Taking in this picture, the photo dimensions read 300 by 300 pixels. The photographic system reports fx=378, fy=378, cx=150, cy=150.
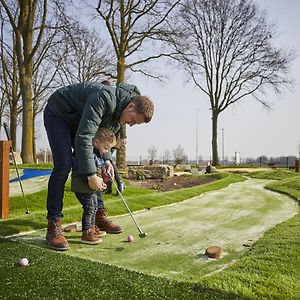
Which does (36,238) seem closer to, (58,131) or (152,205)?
(58,131)

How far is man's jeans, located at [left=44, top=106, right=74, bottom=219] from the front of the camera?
3.20m

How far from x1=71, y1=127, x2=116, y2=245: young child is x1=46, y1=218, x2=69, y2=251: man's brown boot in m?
0.23

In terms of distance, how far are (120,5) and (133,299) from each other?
16.0 metres

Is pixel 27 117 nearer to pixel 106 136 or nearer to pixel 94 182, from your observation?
pixel 106 136

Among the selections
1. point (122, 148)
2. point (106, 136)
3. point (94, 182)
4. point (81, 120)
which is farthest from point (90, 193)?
point (122, 148)

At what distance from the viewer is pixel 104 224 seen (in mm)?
3764

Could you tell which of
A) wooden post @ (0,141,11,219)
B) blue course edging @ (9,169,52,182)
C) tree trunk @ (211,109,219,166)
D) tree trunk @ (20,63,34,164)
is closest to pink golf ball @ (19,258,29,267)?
wooden post @ (0,141,11,219)

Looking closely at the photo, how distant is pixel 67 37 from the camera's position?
16.4m

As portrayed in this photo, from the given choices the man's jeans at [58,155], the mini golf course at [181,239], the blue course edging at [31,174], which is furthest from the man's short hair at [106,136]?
the blue course edging at [31,174]

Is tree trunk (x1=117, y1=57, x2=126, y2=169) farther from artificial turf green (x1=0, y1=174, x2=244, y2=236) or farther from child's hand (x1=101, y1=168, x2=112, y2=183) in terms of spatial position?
child's hand (x1=101, y1=168, x2=112, y2=183)

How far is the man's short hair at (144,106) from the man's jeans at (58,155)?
2.19 ft

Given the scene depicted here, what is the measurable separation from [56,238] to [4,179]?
1906mm

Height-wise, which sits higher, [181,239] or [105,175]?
[105,175]

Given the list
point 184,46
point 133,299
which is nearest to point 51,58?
point 184,46
